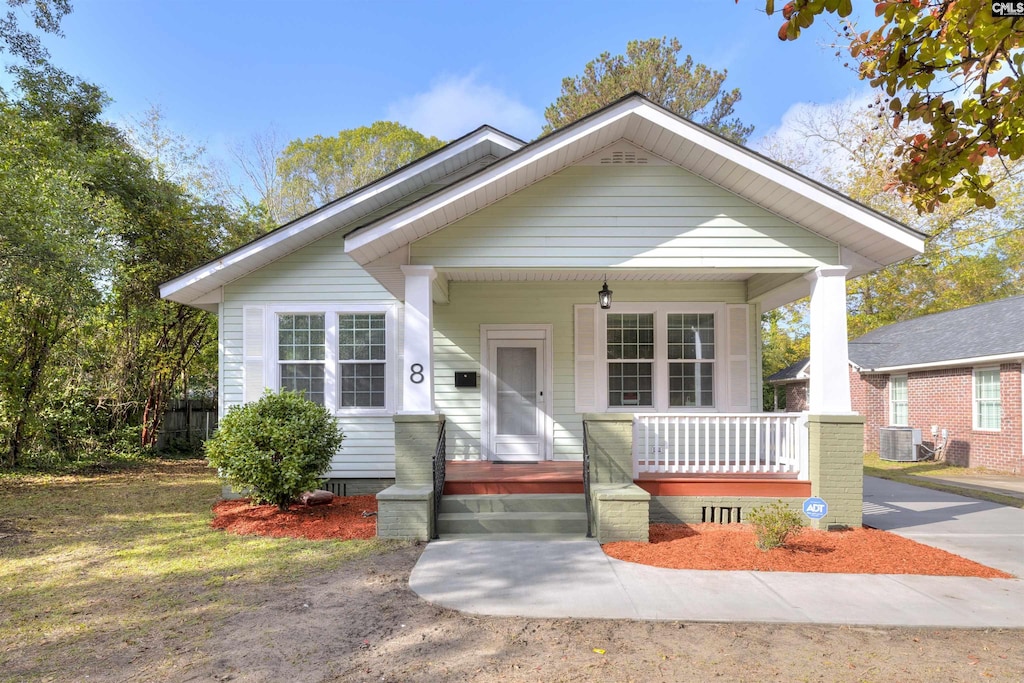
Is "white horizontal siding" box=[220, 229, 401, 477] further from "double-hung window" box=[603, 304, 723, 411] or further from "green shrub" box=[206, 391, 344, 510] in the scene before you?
"double-hung window" box=[603, 304, 723, 411]

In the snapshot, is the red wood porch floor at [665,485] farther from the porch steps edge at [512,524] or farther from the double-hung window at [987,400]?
the double-hung window at [987,400]

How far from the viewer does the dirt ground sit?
3.41 meters

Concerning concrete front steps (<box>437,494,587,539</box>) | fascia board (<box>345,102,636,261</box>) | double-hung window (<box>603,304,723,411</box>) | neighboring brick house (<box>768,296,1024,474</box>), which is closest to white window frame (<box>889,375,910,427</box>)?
neighboring brick house (<box>768,296,1024,474</box>)

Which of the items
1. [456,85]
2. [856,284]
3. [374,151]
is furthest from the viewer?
[456,85]

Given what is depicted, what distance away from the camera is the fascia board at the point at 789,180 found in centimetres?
643

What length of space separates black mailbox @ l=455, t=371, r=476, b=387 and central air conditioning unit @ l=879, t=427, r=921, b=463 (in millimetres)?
12819

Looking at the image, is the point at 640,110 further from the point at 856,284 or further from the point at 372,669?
the point at 856,284

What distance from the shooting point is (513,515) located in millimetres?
6750

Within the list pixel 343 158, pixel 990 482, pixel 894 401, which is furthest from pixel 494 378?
pixel 343 158

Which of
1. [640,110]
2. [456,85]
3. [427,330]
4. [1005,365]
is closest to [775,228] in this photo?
[640,110]

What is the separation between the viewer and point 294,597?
15.4ft

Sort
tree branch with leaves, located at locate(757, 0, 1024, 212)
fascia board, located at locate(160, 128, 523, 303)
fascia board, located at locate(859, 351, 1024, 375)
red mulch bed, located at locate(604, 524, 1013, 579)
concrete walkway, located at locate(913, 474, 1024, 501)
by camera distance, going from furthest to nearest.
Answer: fascia board, located at locate(859, 351, 1024, 375)
concrete walkway, located at locate(913, 474, 1024, 501)
fascia board, located at locate(160, 128, 523, 303)
red mulch bed, located at locate(604, 524, 1013, 579)
tree branch with leaves, located at locate(757, 0, 1024, 212)

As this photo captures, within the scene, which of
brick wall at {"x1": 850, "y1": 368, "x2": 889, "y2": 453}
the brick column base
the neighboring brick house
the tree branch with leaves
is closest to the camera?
the tree branch with leaves

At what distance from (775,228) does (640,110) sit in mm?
2123
